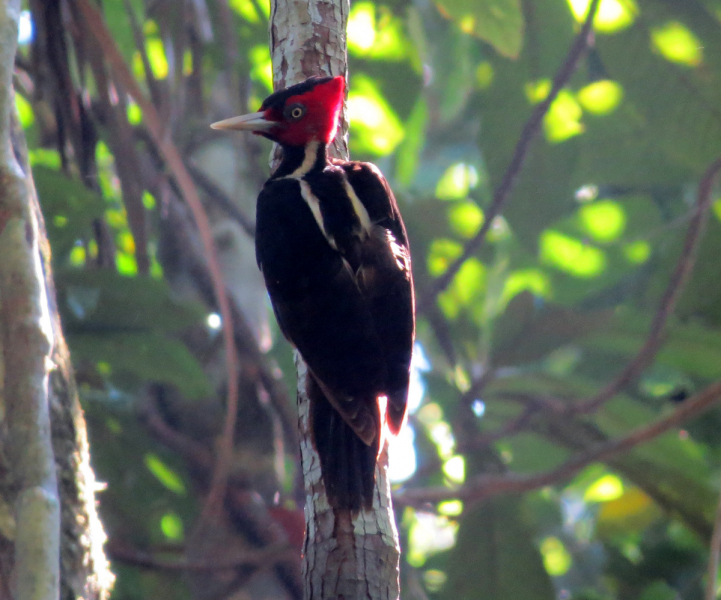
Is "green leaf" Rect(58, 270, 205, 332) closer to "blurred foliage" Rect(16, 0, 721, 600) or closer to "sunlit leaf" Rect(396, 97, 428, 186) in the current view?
"blurred foliage" Rect(16, 0, 721, 600)

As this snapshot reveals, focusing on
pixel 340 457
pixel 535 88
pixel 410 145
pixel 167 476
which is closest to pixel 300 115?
pixel 340 457

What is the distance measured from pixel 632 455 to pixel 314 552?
2227 mm

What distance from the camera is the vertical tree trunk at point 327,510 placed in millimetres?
1620

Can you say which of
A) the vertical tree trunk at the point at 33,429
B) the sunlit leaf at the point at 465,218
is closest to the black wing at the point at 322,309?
the vertical tree trunk at the point at 33,429

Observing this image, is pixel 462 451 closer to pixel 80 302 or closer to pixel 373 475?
pixel 80 302

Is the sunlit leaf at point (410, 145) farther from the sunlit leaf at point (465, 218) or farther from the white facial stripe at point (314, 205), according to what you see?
the white facial stripe at point (314, 205)

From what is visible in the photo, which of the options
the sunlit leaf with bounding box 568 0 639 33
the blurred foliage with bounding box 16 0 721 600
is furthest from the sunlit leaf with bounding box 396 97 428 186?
the sunlit leaf with bounding box 568 0 639 33

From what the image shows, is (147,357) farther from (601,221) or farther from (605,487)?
(605,487)

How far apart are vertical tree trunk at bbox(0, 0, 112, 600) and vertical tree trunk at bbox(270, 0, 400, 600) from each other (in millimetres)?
434

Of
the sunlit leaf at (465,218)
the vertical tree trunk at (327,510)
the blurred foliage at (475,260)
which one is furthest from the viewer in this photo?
the sunlit leaf at (465,218)

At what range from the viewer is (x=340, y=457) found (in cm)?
187

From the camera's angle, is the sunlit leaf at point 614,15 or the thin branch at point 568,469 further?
the sunlit leaf at point 614,15

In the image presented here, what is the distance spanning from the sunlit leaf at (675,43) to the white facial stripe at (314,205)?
2158mm

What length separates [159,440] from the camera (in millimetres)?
3875
